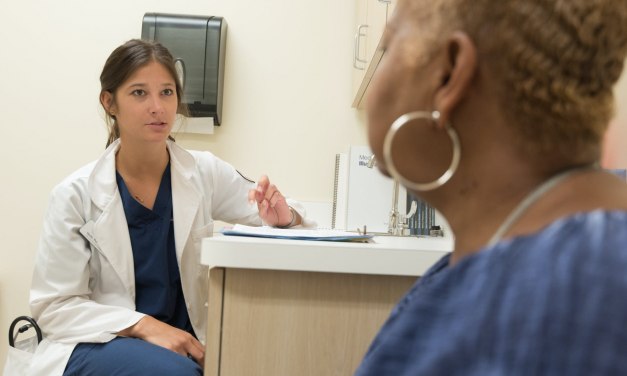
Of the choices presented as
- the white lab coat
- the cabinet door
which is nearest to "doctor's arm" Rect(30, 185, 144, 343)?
the white lab coat

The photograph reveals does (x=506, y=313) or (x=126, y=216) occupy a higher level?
(x=506, y=313)

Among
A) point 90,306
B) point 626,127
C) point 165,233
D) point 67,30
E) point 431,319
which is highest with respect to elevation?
point 67,30

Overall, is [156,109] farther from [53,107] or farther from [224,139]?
[53,107]

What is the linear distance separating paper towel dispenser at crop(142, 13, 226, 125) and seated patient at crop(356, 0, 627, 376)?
1.96 m

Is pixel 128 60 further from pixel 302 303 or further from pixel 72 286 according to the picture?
pixel 302 303

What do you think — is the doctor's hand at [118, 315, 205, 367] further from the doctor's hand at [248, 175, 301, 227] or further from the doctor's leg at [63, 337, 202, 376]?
the doctor's hand at [248, 175, 301, 227]

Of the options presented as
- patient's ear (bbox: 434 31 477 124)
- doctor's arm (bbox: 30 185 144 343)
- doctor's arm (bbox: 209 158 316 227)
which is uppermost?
patient's ear (bbox: 434 31 477 124)

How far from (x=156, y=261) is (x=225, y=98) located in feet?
3.70

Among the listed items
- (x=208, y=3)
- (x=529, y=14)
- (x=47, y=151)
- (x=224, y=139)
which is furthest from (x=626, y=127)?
(x=47, y=151)

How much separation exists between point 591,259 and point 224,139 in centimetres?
224

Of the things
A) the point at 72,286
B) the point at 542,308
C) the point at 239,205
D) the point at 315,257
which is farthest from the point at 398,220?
the point at 542,308

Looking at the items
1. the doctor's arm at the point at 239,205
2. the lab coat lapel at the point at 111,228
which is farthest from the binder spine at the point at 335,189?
the lab coat lapel at the point at 111,228

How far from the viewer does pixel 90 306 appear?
1.40m

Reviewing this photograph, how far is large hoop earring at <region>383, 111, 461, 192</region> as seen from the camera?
503 millimetres
